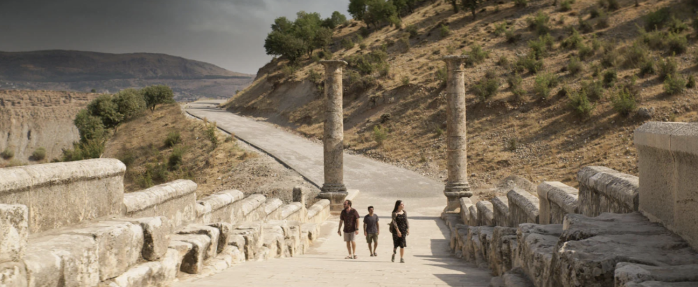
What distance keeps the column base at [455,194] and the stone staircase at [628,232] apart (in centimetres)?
1164

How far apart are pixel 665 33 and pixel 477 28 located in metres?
14.7

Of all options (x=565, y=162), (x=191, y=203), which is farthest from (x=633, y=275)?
(x=565, y=162)

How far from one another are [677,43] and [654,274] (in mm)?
32716

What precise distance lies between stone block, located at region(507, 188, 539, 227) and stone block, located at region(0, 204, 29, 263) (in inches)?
245

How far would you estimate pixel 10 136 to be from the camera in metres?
94.8

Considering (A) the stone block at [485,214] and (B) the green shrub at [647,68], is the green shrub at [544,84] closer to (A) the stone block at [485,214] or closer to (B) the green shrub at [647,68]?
(B) the green shrub at [647,68]

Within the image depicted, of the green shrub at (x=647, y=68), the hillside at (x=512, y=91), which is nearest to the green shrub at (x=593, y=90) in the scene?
the hillside at (x=512, y=91)

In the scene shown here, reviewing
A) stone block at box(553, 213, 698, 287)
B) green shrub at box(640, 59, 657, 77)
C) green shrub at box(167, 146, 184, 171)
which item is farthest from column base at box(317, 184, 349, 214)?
green shrub at box(640, 59, 657, 77)

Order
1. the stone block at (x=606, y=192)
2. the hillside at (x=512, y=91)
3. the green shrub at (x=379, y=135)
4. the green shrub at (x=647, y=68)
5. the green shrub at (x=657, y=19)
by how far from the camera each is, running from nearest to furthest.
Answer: the stone block at (x=606, y=192) → the hillside at (x=512, y=91) → the green shrub at (x=647, y=68) → the green shrub at (x=379, y=135) → the green shrub at (x=657, y=19)

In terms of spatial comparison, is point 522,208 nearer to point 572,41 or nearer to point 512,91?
point 512,91

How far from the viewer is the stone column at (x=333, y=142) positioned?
18.7 metres

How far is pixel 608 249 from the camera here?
3635mm

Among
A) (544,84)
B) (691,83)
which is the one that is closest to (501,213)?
(691,83)

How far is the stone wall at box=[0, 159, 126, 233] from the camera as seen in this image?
4.39m
